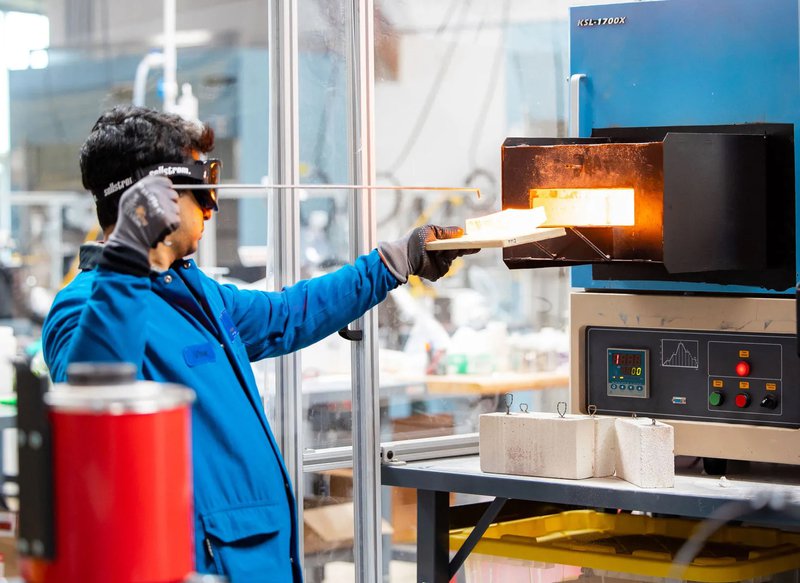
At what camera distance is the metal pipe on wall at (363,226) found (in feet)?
7.41

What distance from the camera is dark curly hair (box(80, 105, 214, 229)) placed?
1.76 m

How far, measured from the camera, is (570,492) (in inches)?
74.6

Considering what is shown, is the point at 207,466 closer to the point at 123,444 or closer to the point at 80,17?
the point at 123,444

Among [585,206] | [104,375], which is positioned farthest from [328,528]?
[104,375]

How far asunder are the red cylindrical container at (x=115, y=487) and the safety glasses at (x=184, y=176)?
91 centimetres

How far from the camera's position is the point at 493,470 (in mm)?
2029

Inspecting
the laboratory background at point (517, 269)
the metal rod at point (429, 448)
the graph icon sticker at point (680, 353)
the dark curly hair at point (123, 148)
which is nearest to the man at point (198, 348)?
the dark curly hair at point (123, 148)

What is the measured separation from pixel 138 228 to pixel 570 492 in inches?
37.7

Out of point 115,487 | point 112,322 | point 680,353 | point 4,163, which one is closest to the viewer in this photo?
point 115,487

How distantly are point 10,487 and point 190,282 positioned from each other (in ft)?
2.80

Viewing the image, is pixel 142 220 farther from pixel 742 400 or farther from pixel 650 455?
pixel 742 400

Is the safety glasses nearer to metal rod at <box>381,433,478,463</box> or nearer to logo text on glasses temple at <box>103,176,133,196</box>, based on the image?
logo text on glasses temple at <box>103,176,133,196</box>

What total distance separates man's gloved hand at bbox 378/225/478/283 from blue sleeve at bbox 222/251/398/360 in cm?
2

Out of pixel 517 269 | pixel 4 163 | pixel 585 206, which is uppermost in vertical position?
pixel 4 163
